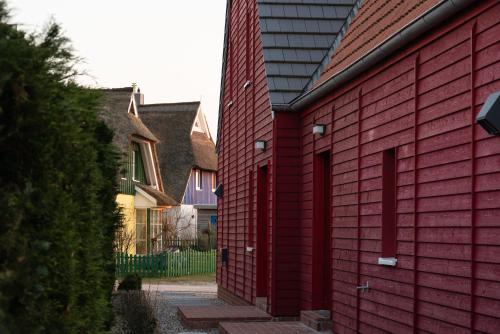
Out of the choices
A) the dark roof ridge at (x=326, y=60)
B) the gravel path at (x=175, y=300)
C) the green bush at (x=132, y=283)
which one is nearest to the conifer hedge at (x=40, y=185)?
the gravel path at (x=175, y=300)

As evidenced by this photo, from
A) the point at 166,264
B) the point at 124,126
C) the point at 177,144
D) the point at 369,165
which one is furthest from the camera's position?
the point at 177,144

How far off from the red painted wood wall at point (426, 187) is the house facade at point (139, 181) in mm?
23516

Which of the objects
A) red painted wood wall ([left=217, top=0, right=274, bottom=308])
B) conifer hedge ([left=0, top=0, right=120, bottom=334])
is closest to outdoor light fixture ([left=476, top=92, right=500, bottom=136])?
conifer hedge ([left=0, top=0, right=120, bottom=334])

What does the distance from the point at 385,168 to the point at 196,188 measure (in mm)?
39049

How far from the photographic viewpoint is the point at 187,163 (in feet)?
157

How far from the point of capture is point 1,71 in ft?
13.7

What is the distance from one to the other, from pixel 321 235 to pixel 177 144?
116 ft

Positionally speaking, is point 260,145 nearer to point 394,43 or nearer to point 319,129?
point 319,129

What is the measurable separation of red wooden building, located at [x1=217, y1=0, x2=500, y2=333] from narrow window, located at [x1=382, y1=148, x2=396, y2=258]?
0.02 meters

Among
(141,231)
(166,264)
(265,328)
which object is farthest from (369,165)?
(141,231)

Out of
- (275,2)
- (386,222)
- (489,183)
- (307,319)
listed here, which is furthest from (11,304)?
(275,2)

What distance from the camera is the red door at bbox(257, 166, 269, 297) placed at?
54.5 ft

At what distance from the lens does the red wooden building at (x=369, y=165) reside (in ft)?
25.9

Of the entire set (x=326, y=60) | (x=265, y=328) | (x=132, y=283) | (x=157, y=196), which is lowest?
(x=265, y=328)
